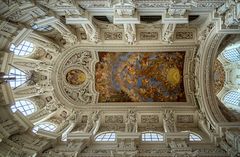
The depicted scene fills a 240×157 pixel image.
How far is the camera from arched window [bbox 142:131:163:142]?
634 inches

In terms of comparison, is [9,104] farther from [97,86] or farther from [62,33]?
[97,86]

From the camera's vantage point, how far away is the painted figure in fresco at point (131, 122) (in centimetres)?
1645

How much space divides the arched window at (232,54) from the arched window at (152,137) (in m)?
10.0

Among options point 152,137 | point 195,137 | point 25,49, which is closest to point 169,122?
point 152,137

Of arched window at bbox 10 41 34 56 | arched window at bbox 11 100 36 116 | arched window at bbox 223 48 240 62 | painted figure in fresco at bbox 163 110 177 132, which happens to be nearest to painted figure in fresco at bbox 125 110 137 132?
painted figure in fresco at bbox 163 110 177 132

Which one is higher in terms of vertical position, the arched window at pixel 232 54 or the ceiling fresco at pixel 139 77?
the arched window at pixel 232 54

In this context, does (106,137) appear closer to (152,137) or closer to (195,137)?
(152,137)

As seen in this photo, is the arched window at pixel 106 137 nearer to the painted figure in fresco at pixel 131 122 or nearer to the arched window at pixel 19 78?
the painted figure in fresco at pixel 131 122

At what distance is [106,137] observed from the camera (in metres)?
16.5

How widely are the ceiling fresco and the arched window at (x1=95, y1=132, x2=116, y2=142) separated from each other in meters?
2.94

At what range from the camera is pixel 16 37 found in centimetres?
1264

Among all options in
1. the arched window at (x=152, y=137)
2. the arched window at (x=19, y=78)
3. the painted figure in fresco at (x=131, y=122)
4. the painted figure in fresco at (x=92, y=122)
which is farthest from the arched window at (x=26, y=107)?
the arched window at (x=152, y=137)

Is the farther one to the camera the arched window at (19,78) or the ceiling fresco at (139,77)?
the ceiling fresco at (139,77)

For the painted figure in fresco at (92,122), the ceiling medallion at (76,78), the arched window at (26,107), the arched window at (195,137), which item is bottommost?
the arched window at (195,137)
